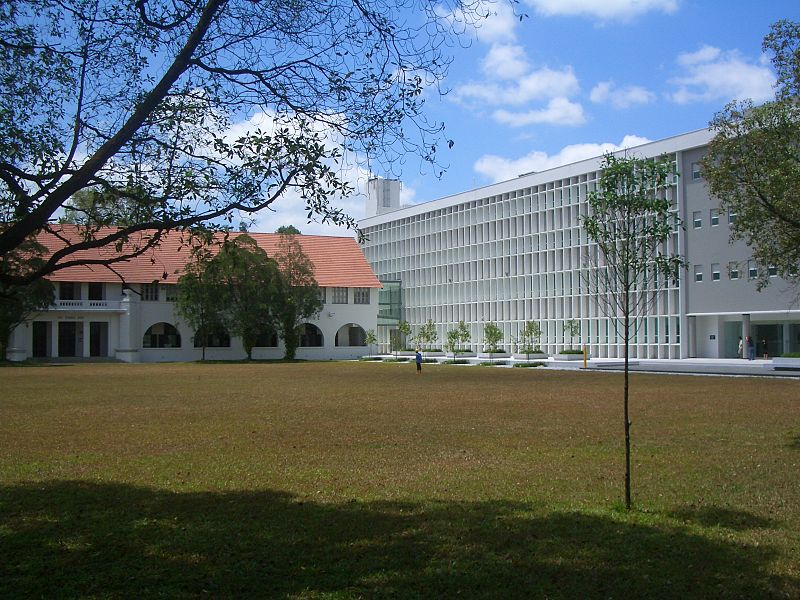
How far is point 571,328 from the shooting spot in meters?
69.9

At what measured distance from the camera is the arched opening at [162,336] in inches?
2906

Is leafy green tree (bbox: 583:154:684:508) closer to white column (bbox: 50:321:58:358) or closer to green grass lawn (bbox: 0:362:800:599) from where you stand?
green grass lawn (bbox: 0:362:800:599)

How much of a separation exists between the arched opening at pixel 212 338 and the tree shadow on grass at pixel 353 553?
206ft

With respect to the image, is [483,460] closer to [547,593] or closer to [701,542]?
[701,542]

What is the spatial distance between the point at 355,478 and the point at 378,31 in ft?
Answer: 20.1

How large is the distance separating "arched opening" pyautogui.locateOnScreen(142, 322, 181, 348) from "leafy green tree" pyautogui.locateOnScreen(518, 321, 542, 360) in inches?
1241

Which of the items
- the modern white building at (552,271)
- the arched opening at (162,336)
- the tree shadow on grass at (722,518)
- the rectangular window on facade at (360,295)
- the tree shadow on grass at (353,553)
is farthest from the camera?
the rectangular window on facade at (360,295)

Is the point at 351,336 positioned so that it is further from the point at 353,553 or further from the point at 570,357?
the point at 353,553

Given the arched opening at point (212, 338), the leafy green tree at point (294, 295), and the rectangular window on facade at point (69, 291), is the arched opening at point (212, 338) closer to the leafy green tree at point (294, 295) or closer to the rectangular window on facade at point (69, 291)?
the leafy green tree at point (294, 295)

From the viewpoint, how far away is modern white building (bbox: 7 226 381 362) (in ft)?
228

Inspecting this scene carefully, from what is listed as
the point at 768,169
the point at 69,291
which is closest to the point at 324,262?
the point at 69,291

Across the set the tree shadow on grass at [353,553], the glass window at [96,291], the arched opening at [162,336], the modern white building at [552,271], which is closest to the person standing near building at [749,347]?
the modern white building at [552,271]

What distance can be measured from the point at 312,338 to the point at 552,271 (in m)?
24.3

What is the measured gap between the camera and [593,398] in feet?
86.9
